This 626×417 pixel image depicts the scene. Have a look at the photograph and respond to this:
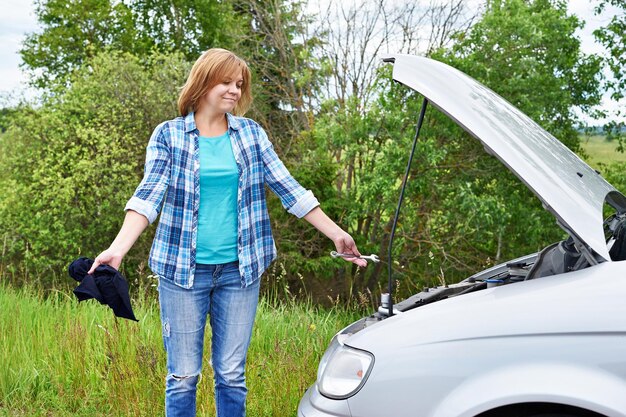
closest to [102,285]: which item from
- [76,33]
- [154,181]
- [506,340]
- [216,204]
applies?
[154,181]

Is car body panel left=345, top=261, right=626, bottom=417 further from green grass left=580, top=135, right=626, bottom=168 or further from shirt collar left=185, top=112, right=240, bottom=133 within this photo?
green grass left=580, top=135, right=626, bottom=168

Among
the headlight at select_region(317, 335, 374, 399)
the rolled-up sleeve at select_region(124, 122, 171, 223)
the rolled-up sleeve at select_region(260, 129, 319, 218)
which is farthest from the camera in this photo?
the rolled-up sleeve at select_region(260, 129, 319, 218)

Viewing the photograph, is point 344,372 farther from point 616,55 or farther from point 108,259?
point 616,55

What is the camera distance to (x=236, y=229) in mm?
3377

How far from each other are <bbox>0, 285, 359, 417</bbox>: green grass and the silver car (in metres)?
2.18

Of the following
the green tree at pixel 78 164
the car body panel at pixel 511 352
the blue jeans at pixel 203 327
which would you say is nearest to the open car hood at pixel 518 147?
the car body panel at pixel 511 352

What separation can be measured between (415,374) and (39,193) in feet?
40.5

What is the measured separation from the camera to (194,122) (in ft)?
11.1

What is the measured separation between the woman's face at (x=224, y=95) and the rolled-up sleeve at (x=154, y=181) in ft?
0.74

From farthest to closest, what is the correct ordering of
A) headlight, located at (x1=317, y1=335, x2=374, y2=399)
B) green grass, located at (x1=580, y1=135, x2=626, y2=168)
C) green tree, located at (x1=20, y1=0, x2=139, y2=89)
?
green tree, located at (x1=20, y1=0, x2=139, y2=89) < green grass, located at (x1=580, y1=135, x2=626, y2=168) < headlight, located at (x1=317, y1=335, x2=374, y2=399)

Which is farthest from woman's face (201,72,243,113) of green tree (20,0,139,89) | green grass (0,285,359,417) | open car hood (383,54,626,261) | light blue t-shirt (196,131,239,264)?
green tree (20,0,139,89)

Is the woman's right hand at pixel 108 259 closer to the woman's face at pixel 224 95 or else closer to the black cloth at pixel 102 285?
the black cloth at pixel 102 285

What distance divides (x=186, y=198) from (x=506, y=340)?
1.57 metres

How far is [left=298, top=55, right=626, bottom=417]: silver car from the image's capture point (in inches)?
84.6
